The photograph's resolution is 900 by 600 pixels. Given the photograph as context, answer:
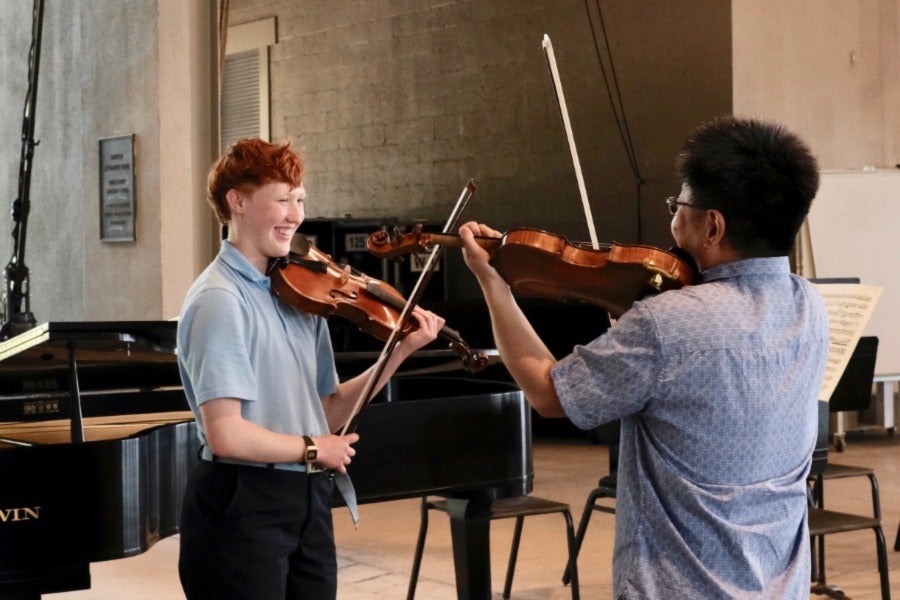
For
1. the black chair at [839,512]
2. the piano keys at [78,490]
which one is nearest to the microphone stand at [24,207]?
the piano keys at [78,490]

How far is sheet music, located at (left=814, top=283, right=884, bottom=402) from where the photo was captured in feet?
13.1

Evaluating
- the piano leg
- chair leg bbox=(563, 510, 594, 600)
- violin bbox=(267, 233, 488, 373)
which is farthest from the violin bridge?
chair leg bbox=(563, 510, 594, 600)

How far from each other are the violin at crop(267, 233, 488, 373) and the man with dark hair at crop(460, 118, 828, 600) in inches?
22.1

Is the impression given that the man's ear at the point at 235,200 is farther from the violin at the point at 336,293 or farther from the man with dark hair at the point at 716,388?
the man with dark hair at the point at 716,388

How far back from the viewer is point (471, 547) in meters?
3.79

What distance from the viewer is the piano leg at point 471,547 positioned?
12.3ft

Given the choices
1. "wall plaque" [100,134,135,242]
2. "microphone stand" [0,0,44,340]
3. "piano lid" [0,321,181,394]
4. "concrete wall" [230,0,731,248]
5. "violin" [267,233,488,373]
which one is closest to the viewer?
"violin" [267,233,488,373]

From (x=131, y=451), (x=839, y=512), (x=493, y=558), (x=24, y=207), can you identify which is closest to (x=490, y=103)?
(x=24, y=207)

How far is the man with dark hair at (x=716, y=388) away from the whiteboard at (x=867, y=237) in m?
6.78

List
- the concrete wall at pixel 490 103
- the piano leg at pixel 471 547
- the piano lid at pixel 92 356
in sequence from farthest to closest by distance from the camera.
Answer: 1. the concrete wall at pixel 490 103
2. the piano leg at pixel 471 547
3. the piano lid at pixel 92 356

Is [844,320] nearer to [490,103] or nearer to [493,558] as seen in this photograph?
[493,558]

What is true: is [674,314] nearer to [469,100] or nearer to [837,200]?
[837,200]

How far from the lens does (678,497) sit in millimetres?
1819

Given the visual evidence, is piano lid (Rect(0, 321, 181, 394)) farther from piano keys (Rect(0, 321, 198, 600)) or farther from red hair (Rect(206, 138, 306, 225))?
red hair (Rect(206, 138, 306, 225))
